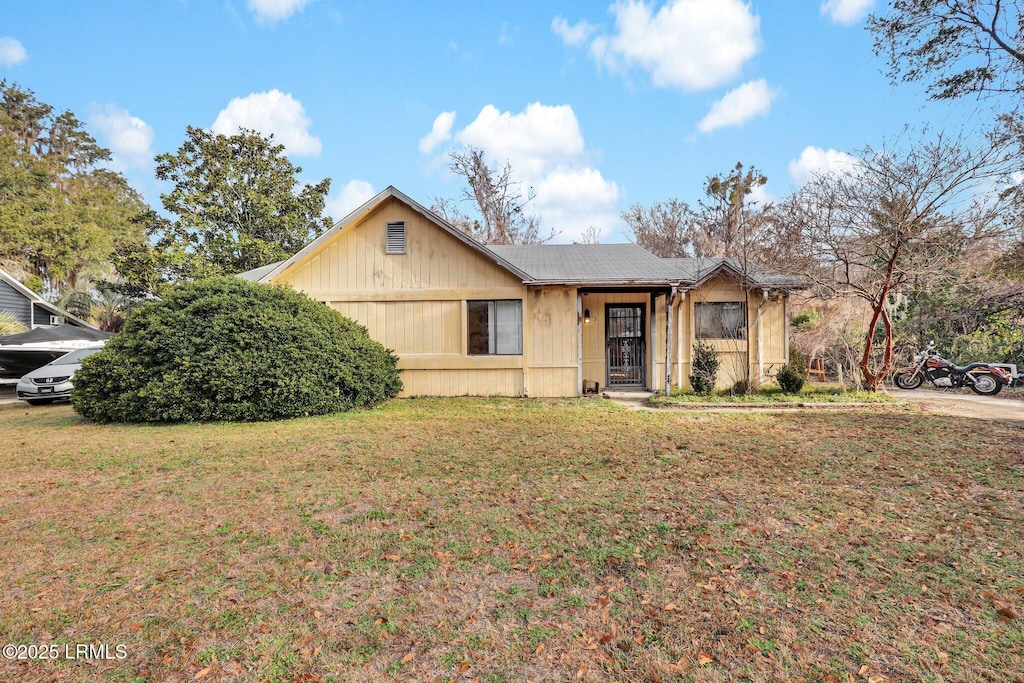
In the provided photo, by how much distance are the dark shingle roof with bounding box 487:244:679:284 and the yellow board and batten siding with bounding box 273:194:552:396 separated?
858mm

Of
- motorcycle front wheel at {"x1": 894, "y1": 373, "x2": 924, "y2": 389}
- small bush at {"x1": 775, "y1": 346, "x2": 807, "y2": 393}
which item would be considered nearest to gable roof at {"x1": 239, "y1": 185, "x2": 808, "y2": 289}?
small bush at {"x1": 775, "y1": 346, "x2": 807, "y2": 393}

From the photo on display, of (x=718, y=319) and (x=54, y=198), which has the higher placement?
(x=54, y=198)

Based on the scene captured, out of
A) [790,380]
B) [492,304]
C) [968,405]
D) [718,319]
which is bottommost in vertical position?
[968,405]

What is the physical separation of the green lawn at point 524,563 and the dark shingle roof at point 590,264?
6.01 m

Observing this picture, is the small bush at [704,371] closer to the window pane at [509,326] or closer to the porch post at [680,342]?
the porch post at [680,342]

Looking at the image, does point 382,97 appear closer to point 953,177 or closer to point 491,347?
point 491,347

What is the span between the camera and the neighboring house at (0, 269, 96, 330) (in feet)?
59.0

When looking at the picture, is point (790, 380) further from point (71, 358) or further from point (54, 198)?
point (54, 198)

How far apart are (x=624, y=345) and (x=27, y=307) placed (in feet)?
72.1

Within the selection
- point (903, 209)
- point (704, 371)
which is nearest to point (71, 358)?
point (704, 371)

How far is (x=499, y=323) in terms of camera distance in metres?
12.3

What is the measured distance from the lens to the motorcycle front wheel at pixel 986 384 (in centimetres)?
1237

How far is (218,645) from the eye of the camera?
2.45 m

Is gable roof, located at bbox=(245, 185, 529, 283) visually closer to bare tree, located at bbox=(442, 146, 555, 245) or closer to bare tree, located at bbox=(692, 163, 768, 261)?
bare tree, located at bbox=(442, 146, 555, 245)
